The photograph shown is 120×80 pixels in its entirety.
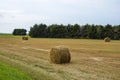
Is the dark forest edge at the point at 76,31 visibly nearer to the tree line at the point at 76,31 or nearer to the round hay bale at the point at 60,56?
the tree line at the point at 76,31

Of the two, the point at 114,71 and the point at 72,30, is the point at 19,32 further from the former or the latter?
the point at 114,71

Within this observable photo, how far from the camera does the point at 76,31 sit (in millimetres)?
93750

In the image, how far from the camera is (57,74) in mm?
13297

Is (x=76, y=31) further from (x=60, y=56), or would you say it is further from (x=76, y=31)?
(x=60, y=56)

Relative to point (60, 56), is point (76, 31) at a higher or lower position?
higher

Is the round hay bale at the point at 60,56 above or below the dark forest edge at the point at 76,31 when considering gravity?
below

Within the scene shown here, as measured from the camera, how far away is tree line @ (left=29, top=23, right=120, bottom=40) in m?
84.0

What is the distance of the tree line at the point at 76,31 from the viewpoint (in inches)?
3307

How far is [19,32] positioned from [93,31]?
5414 cm

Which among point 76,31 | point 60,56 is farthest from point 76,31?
point 60,56

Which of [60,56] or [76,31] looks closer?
[60,56]

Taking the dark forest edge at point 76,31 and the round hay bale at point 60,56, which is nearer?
the round hay bale at point 60,56

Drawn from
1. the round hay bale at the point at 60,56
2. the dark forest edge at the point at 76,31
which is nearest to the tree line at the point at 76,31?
the dark forest edge at the point at 76,31

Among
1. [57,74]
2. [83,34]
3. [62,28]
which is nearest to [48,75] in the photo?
[57,74]
